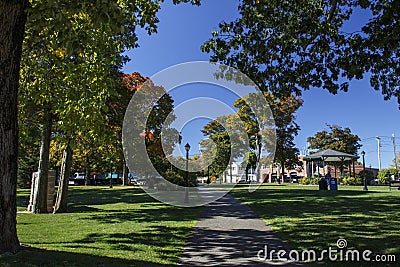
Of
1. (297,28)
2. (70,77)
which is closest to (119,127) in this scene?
(70,77)

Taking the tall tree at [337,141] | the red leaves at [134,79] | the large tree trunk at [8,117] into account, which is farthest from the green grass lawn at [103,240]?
the tall tree at [337,141]

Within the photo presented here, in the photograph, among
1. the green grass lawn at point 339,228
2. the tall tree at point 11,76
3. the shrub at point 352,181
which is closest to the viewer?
the tall tree at point 11,76

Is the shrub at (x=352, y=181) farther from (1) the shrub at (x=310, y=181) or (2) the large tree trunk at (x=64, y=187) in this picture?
(2) the large tree trunk at (x=64, y=187)

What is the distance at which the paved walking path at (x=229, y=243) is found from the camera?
5.72m

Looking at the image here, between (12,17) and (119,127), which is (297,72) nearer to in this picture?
(12,17)

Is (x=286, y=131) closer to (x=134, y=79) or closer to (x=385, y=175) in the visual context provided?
(x=385, y=175)

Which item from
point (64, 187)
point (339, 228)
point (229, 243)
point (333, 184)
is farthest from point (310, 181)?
point (229, 243)

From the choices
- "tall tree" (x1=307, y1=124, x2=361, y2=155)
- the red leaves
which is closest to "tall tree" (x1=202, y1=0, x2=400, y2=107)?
the red leaves

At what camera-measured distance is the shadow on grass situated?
181 inches

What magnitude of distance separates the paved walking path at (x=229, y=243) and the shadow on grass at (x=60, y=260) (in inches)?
41.5

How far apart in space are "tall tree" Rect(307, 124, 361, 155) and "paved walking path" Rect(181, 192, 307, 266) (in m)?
46.9

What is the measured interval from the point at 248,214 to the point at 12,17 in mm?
9649

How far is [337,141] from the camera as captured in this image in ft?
179

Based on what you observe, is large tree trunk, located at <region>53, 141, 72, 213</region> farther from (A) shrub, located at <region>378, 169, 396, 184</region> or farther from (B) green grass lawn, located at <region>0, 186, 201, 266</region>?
(A) shrub, located at <region>378, 169, 396, 184</region>
